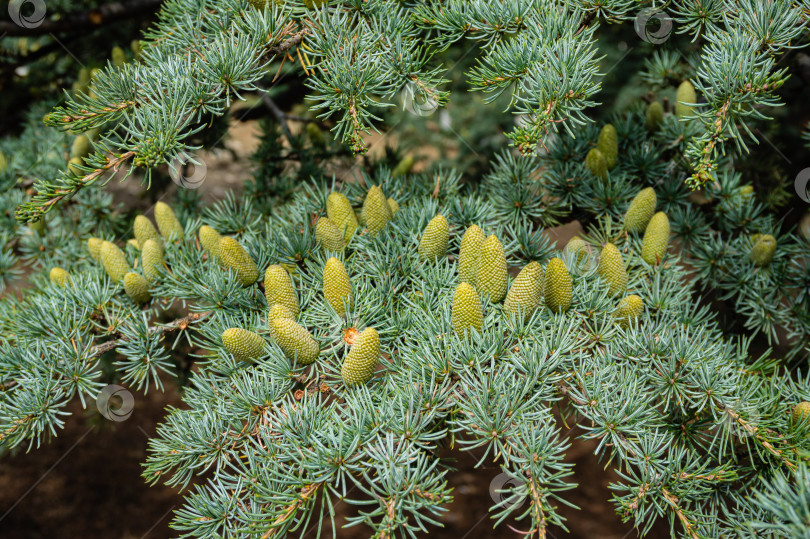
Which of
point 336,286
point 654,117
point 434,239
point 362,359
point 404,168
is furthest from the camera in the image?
point 404,168

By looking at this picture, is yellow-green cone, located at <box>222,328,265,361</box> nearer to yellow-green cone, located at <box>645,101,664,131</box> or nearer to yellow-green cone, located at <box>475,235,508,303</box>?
yellow-green cone, located at <box>475,235,508,303</box>

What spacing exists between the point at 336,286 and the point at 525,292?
0.94 feet

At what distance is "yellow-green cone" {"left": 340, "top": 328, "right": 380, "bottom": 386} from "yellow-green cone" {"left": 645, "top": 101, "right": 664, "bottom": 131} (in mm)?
1032

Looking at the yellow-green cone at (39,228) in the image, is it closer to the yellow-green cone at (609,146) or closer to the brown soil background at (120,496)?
the brown soil background at (120,496)

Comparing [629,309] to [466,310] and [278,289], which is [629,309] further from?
[278,289]

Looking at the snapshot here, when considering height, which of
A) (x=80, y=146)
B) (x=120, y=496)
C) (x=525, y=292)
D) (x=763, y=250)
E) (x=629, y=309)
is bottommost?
(x=120, y=496)

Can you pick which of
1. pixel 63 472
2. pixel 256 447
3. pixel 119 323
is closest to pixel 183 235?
pixel 119 323

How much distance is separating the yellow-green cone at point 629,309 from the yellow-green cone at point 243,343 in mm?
570

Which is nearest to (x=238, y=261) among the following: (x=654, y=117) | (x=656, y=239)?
(x=656, y=239)

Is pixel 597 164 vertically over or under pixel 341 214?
under

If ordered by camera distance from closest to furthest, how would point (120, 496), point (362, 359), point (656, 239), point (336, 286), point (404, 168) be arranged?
1. point (362, 359)
2. point (336, 286)
3. point (656, 239)
4. point (404, 168)
5. point (120, 496)

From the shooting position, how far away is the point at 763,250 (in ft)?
4.18

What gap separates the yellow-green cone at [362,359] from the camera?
2.66ft

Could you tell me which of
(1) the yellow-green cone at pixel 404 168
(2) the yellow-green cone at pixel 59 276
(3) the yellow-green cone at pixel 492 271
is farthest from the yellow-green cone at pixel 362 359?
(1) the yellow-green cone at pixel 404 168
